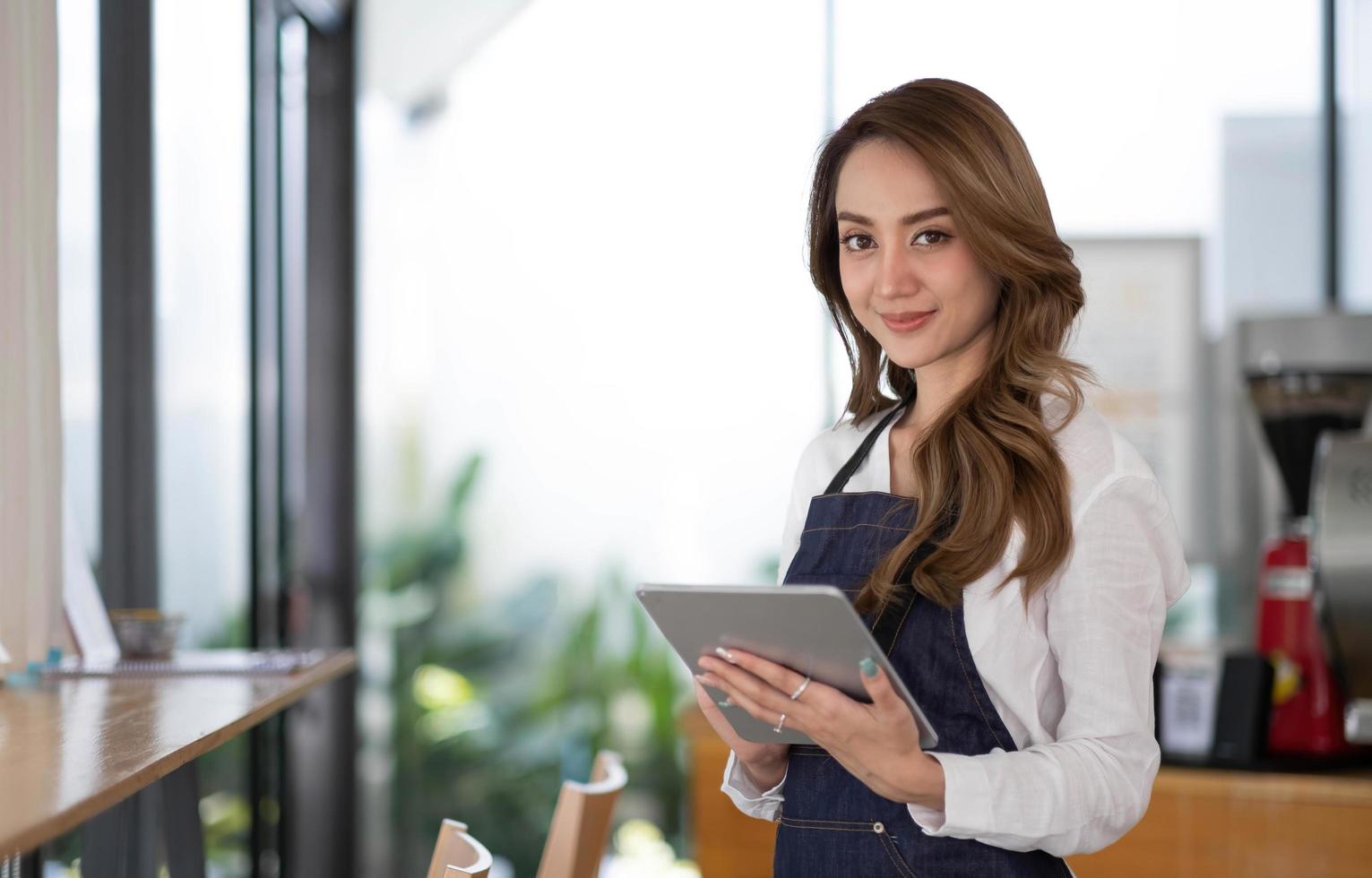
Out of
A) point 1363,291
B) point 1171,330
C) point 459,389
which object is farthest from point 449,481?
point 1363,291

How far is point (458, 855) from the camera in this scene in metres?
1.29

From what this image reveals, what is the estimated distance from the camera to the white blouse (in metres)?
1.14

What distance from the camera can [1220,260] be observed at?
3.52 meters

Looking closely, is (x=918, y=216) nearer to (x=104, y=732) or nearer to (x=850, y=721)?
(x=850, y=721)

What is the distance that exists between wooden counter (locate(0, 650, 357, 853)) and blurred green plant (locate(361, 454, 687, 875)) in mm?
1630

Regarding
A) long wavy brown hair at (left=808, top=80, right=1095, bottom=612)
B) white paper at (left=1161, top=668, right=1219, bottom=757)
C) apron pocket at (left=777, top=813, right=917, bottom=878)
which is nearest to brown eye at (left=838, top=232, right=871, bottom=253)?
long wavy brown hair at (left=808, top=80, right=1095, bottom=612)

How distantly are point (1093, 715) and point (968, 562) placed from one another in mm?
178

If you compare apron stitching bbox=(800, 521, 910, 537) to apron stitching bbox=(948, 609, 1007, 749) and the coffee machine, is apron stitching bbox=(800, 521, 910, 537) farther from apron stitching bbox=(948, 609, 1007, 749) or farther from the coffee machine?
the coffee machine

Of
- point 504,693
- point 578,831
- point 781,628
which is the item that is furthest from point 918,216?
point 504,693

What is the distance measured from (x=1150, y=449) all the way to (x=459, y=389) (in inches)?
76.6

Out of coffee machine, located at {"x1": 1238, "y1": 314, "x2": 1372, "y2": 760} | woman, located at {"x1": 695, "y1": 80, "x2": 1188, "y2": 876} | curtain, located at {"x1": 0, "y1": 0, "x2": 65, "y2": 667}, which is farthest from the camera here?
coffee machine, located at {"x1": 1238, "y1": 314, "x2": 1372, "y2": 760}

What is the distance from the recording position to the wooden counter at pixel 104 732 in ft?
3.49

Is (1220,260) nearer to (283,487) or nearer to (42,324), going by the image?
(283,487)

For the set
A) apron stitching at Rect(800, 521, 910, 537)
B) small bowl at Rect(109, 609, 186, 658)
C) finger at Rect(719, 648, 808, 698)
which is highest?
apron stitching at Rect(800, 521, 910, 537)
